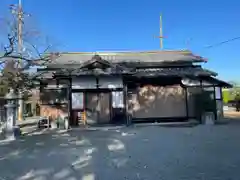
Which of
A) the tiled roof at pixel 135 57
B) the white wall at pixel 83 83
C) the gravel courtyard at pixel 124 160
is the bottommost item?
the gravel courtyard at pixel 124 160

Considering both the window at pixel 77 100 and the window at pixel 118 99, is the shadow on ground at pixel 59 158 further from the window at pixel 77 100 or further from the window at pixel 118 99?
the window at pixel 77 100

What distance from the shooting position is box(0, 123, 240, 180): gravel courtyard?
5.08m

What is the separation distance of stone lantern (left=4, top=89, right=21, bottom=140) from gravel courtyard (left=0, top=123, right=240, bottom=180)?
2.06 metres

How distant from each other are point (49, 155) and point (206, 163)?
4129 mm

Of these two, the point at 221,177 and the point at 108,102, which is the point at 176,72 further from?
the point at 221,177

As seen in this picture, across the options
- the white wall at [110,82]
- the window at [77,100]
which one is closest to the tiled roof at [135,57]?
the window at [77,100]

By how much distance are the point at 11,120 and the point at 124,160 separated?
270 inches

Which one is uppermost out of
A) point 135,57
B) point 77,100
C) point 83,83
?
point 135,57

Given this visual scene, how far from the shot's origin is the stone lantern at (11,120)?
422 inches

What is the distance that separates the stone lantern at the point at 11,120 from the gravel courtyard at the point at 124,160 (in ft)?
6.76

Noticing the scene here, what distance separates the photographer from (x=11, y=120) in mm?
11195

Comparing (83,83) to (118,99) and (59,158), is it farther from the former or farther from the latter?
(59,158)

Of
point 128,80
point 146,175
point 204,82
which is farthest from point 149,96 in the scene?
point 146,175

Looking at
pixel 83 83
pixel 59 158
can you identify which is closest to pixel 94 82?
pixel 83 83
